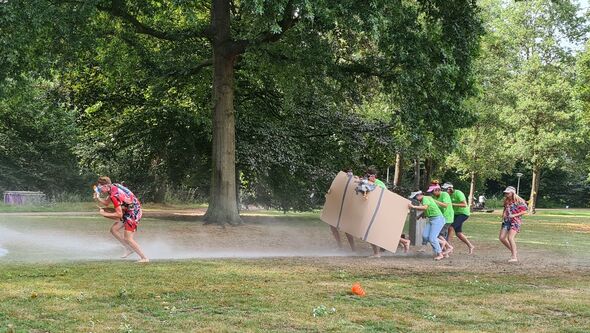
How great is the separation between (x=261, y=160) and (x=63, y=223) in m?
6.86

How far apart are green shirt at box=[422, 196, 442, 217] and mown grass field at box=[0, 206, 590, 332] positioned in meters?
1.44

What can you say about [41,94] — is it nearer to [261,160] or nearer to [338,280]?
[261,160]

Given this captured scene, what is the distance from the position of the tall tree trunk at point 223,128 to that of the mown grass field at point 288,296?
7.09 meters

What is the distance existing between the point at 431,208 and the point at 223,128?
776 centimetres

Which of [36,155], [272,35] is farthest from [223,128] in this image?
[36,155]

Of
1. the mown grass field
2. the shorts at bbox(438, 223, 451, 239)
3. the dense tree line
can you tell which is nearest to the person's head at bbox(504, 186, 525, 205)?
the mown grass field

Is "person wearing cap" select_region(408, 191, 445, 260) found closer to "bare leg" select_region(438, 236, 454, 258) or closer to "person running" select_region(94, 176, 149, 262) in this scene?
"bare leg" select_region(438, 236, 454, 258)

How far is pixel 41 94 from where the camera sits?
87.8 feet

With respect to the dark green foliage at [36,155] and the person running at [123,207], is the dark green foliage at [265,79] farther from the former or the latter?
the dark green foliage at [36,155]

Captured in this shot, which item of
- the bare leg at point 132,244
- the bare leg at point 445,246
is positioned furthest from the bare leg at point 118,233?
the bare leg at point 445,246

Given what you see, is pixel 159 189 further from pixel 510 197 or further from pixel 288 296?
pixel 288 296

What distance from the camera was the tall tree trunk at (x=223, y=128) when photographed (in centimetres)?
1973

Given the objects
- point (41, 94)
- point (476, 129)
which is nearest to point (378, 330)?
point (41, 94)

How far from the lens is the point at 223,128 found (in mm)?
19703
